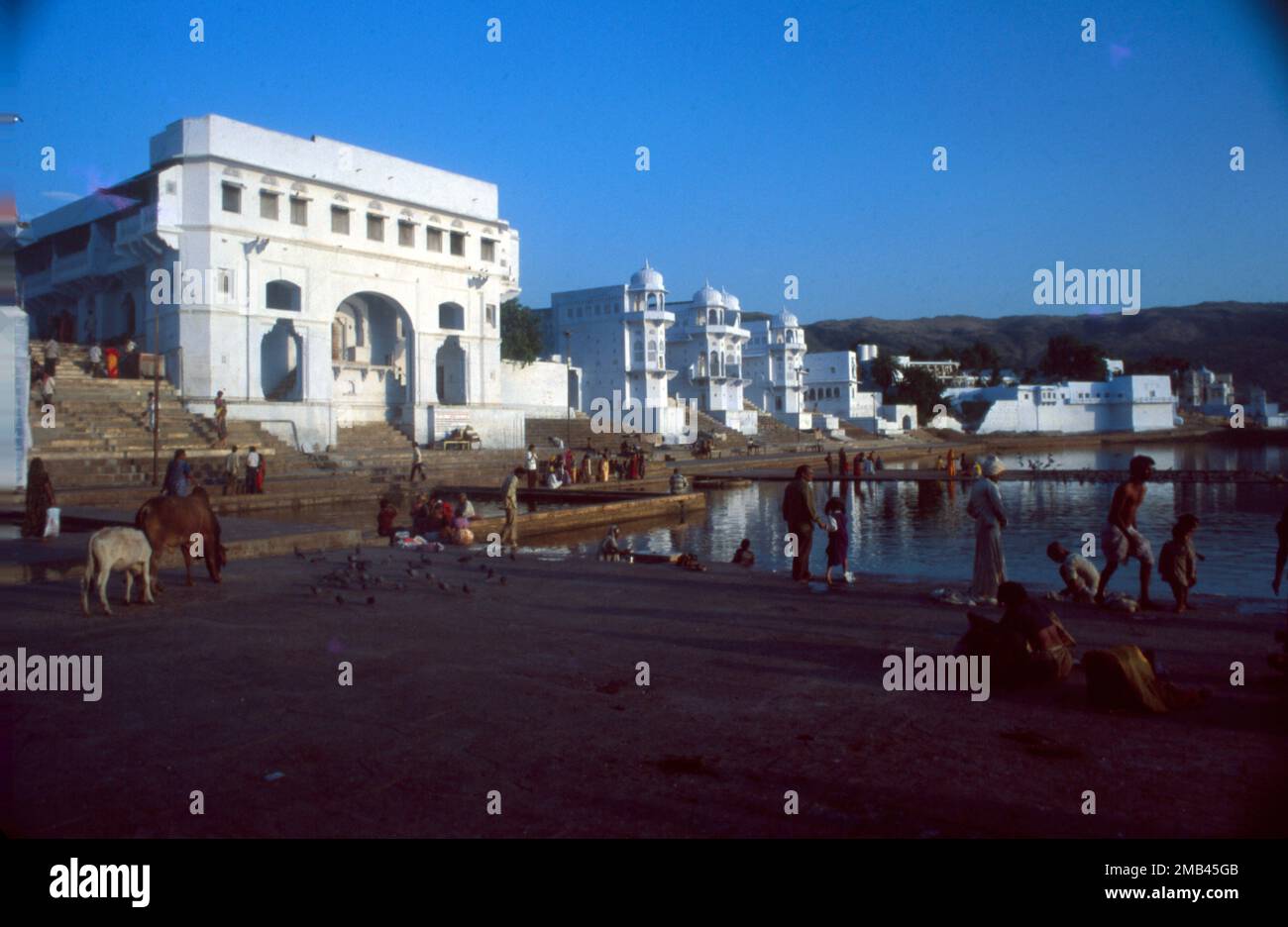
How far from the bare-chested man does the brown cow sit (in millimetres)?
9111

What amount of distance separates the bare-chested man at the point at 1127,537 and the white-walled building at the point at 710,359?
59.7 metres

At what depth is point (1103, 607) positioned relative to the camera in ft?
29.1

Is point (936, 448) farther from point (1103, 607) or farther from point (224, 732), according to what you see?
point (224, 732)

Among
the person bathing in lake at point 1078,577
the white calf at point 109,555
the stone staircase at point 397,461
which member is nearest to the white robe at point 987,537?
the person bathing in lake at point 1078,577

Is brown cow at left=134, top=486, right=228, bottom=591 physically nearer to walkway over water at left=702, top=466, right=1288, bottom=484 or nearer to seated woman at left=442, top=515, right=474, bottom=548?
seated woman at left=442, top=515, right=474, bottom=548

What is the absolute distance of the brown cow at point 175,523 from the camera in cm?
877

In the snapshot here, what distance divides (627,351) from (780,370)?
2419cm

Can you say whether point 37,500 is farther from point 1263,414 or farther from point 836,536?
point 1263,414

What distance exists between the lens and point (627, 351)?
6247 centimetres

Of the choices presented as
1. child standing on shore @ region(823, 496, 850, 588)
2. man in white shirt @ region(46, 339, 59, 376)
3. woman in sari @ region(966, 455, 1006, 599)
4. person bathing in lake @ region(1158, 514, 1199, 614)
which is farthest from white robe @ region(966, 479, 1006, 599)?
man in white shirt @ region(46, 339, 59, 376)

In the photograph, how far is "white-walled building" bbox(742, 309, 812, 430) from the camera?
3216 inches

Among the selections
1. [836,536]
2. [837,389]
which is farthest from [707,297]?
[836,536]
